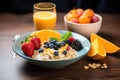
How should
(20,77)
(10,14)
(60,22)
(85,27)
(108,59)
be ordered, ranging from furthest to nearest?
1. (10,14)
2. (60,22)
3. (85,27)
4. (108,59)
5. (20,77)

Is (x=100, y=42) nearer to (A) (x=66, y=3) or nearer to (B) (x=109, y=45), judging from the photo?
(B) (x=109, y=45)

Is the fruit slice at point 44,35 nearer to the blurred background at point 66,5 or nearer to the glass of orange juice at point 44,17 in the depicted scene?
the glass of orange juice at point 44,17

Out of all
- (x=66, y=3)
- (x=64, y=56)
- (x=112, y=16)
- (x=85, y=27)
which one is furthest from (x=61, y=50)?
(x=66, y=3)

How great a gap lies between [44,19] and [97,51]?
15.7 inches

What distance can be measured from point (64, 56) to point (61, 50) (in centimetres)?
4

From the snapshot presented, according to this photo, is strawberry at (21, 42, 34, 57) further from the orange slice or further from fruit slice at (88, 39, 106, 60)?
fruit slice at (88, 39, 106, 60)

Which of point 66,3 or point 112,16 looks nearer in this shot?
point 112,16

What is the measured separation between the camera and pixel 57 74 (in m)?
1.10

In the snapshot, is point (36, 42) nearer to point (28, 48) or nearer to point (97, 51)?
point (28, 48)

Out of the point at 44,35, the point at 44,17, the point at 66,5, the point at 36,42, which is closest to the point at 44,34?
the point at 44,35

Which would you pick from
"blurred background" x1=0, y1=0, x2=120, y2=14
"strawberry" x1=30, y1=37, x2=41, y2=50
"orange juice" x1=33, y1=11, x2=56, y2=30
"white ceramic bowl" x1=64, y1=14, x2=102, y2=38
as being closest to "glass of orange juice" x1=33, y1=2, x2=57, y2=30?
"orange juice" x1=33, y1=11, x2=56, y2=30

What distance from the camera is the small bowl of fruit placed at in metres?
1.39

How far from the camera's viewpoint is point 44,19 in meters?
1.46

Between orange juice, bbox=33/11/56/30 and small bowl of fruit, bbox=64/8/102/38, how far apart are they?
8 centimetres
